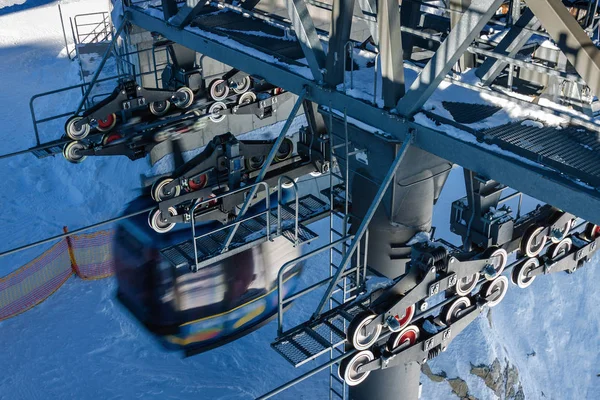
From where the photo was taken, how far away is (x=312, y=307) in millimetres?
14414

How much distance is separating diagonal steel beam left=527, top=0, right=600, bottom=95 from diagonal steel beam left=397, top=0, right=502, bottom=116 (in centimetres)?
38

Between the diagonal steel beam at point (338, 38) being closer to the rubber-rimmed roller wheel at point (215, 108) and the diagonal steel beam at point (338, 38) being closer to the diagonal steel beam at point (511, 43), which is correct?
the diagonal steel beam at point (511, 43)

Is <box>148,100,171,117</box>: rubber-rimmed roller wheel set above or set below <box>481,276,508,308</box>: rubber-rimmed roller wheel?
above

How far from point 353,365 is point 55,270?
8351 millimetres

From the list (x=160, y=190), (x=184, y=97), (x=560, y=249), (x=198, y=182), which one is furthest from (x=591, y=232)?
(x=184, y=97)

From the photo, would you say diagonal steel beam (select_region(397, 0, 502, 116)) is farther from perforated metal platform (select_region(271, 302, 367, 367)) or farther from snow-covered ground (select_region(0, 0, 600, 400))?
snow-covered ground (select_region(0, 0, 600, 400))

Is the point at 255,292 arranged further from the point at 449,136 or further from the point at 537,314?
the point at 449,136

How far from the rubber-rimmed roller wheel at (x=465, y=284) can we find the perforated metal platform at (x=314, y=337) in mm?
1017

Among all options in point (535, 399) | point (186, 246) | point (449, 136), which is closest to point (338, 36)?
point (449, 136)

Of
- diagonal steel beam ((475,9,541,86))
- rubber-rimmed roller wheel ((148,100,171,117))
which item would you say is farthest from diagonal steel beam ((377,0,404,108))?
rubber-rimmed roller wheel ((148,100,171,117))

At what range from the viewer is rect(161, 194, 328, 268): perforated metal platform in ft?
28.2

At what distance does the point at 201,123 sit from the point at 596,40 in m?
5.74

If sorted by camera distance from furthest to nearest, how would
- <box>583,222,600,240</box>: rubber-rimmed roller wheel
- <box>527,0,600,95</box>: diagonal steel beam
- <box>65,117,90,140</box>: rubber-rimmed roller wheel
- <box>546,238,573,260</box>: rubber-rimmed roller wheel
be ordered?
<box>65,117,90,140</box>: rubber-rimmed roller wheel, <box>583,222,600,240</box>: rubber-rimmed roller wheel, <box>546,238,573,260</box>: rubber-rimmed roller wheel, <box>527,0,600,95</box>: diagonal steel beam

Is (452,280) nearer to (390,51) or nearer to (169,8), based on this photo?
(390,51)
